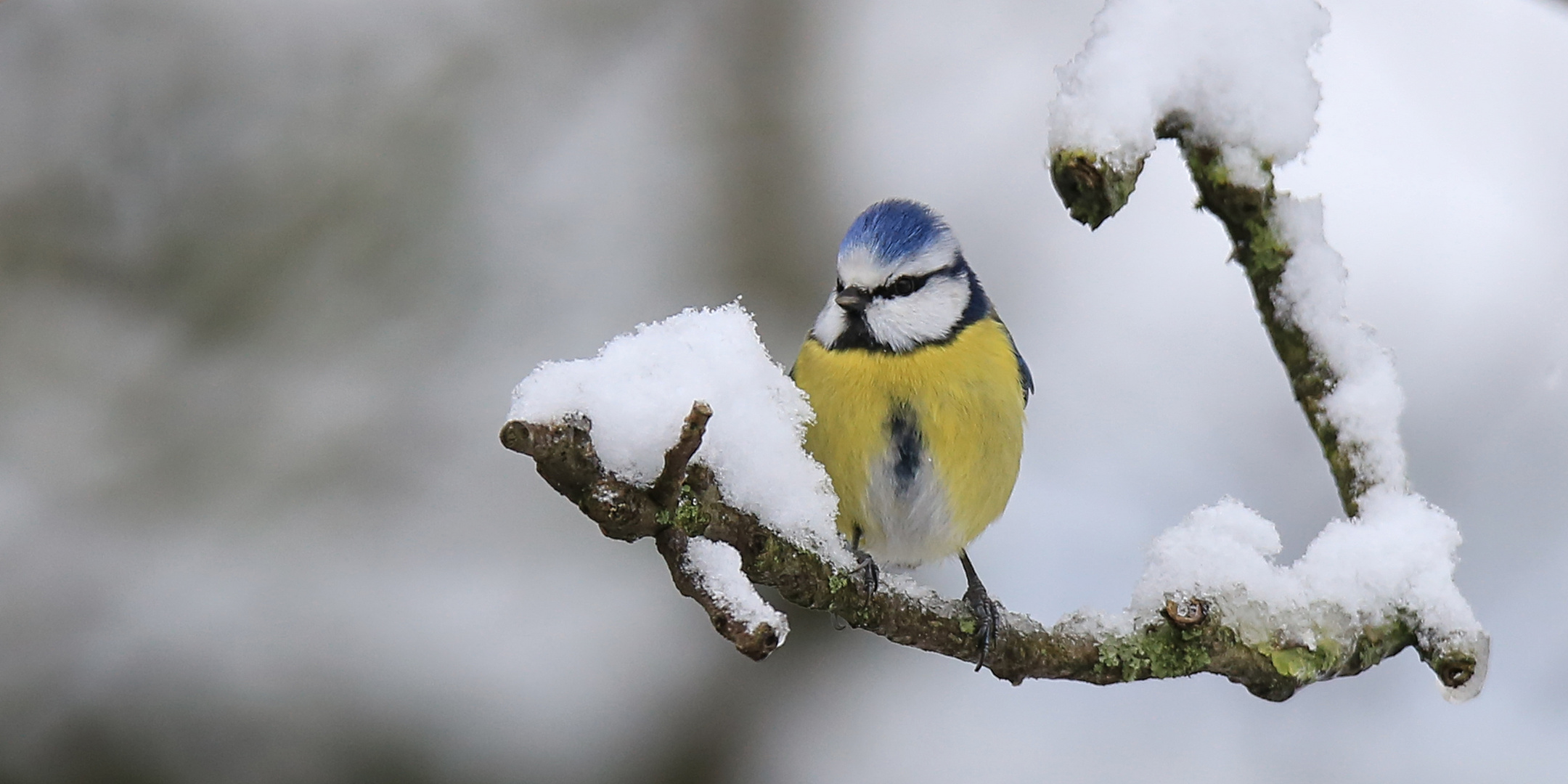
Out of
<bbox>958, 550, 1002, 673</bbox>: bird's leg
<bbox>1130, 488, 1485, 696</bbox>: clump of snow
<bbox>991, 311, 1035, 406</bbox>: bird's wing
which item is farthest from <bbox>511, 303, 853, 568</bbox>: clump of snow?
<bbox>991, 311, 1035, 406</bbox>: bird's wing

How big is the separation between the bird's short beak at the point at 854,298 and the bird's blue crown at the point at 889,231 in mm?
56

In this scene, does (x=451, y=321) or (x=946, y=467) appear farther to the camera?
(x=451, y=321)

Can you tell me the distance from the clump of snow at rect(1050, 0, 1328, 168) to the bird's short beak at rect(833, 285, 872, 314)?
0.64 meters

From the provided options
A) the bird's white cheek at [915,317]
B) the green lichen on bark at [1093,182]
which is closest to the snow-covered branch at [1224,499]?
the green lichen on bark at [1093,182]

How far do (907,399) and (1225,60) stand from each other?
0.68m

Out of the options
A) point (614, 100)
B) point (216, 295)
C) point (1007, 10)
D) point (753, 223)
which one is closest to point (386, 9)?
point (614, 100)

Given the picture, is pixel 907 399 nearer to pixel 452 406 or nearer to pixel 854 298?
pixel 854 298

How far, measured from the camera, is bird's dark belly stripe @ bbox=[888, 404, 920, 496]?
1.69m

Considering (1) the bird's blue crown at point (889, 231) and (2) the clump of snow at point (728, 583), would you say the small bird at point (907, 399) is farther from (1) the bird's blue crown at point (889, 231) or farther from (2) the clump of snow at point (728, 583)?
(2) the clump of snow at point (728, 583)

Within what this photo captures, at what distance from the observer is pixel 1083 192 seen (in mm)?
1009

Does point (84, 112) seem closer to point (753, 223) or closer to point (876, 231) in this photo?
point (753, 223)

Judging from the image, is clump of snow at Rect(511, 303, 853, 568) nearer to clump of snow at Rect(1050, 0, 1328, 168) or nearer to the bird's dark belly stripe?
clump of snow at Rect(1050, 0, 1328, 168)

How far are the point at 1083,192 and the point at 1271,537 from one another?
448 millimetres

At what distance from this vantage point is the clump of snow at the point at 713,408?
2.62 ft
